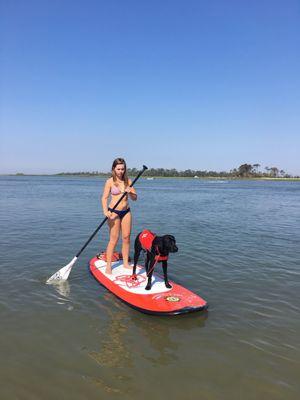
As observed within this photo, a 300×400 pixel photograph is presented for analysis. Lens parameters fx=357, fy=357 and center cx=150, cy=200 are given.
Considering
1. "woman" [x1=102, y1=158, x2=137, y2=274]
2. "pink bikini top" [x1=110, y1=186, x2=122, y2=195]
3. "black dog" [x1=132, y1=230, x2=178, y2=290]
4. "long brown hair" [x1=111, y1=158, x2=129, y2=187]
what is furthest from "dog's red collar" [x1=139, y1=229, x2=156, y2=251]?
"long brown hair" [x1=111, y1=158, x2=129, y2=187]

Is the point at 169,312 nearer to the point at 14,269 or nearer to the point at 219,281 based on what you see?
the point at 219,281

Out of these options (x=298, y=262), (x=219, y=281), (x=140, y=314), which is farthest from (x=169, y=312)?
(x=298, y=262)

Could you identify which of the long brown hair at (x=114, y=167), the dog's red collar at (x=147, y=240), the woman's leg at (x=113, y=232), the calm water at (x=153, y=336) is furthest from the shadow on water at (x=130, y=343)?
the long brown hair at (x=114, y=167)

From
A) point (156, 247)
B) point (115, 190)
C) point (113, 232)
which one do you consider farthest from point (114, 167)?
point (156, 247)

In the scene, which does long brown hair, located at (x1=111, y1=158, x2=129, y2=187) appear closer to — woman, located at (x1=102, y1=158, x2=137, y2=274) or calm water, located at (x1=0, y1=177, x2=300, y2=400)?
woman, located at (x1=102, y1=158, x2=137, y2=274)

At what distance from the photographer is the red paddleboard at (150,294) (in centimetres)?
599

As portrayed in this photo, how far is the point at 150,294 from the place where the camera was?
6.48 meters

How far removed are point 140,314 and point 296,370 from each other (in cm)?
257

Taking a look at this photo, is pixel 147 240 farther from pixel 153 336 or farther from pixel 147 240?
pixel 153 336

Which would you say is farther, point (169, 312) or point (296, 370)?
point (169, 312)

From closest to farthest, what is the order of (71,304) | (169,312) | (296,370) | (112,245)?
1. (296,370)
2. (169,312)
3. (71,304)
4. (112,245)

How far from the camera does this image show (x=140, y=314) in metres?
6.12

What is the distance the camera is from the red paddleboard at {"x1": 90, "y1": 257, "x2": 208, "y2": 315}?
5.99m

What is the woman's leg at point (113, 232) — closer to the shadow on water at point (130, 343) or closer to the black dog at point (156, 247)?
the black dog at point (156, 247)
